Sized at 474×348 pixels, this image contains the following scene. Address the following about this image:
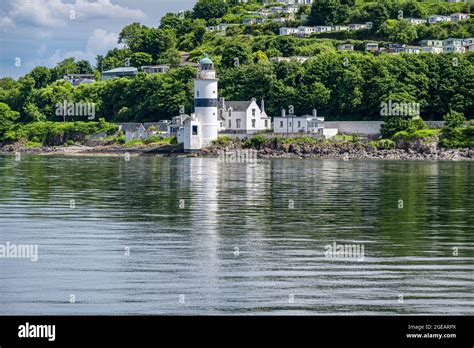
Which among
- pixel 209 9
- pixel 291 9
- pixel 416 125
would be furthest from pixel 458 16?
pixel 416 125

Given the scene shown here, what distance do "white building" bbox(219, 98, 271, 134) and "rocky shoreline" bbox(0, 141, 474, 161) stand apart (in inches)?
115

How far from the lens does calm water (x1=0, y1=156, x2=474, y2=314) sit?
2162cm

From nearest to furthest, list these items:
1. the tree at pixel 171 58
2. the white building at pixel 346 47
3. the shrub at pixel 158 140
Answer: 1. the shrub at pixel 158 140
2. the white building at pixel 346 47
3. the tree at pixel 171 58

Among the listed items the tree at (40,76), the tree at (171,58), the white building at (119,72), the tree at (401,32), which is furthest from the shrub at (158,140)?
the tree at (40,76)

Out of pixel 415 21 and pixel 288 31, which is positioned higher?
pixel 415 21

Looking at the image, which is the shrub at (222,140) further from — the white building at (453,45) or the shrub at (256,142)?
the white building at (453,45)

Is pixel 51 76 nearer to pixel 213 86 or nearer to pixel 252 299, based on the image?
pixel 213 86

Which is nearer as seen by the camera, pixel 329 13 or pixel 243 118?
pixel 243 118

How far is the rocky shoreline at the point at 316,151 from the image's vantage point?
89.2 meters

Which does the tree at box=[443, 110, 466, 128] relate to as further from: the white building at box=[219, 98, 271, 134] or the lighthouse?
the lighthouse

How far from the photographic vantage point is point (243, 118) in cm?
10075

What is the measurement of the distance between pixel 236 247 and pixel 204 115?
227ft

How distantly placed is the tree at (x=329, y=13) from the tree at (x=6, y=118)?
1810 inches

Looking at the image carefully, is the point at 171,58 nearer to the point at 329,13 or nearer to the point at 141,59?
the point at 141,59
